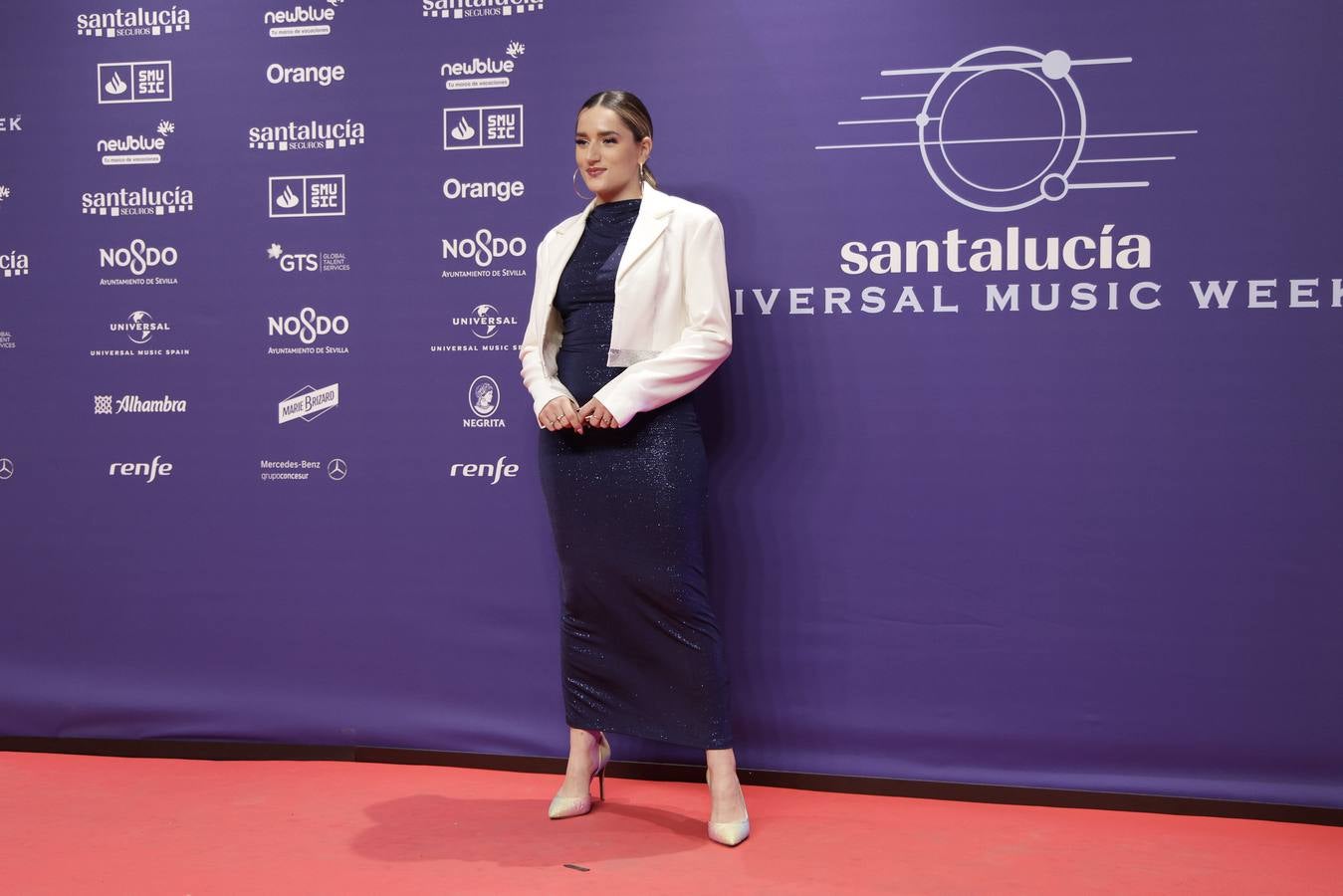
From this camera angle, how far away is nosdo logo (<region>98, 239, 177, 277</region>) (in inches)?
149

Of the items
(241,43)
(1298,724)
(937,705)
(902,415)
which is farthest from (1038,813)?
(241,43)

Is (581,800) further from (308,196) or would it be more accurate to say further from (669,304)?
(308,196)

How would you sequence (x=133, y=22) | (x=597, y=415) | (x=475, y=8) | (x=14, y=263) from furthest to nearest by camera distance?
(x=14, y=263), (x=133, y=22), (x=475, y=8), (x=597, y=415)

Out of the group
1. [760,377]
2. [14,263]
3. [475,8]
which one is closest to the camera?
[760,377]

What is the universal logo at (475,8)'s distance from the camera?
3516mm

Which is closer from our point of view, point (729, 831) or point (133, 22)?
point (729, 831)

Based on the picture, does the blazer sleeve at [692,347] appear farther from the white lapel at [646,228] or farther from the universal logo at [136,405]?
the universal logo at [136,405]

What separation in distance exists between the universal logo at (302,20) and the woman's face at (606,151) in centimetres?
103

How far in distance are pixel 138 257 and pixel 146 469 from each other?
0.64 metres

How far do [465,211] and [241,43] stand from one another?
87cm

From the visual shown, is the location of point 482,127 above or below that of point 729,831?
above

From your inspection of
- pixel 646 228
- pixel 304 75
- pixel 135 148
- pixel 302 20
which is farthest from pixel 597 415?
pixel 135 148

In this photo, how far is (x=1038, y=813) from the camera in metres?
3.21

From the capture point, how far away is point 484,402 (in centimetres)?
360
